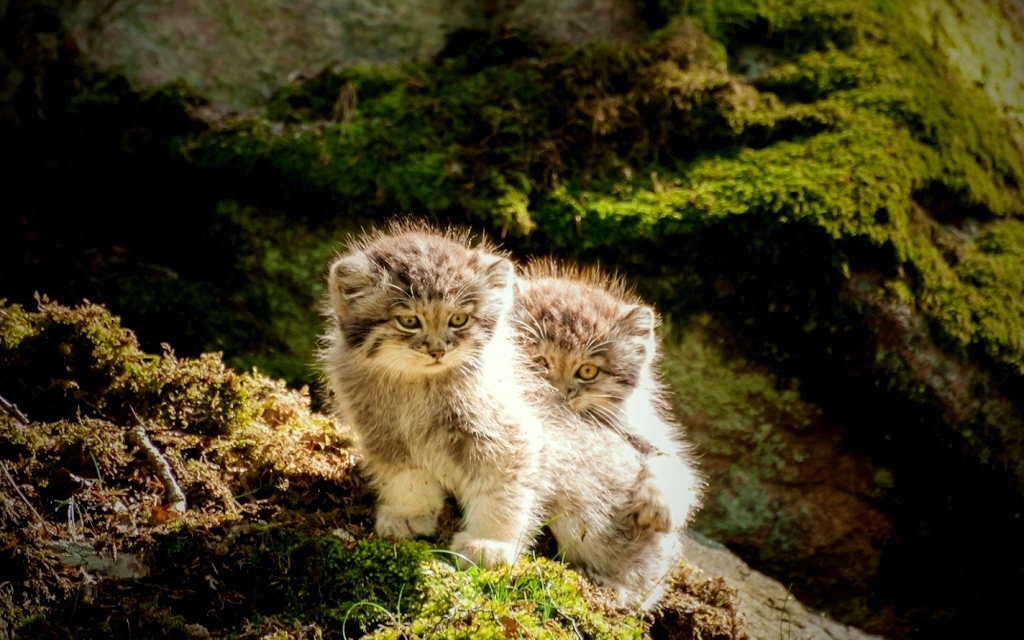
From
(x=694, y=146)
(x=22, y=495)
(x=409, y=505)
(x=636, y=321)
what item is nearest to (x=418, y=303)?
(x=409, y=505)

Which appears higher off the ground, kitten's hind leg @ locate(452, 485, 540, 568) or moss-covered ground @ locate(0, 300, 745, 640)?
kitten's hind leg @ locate(452, 485, 540, 568)

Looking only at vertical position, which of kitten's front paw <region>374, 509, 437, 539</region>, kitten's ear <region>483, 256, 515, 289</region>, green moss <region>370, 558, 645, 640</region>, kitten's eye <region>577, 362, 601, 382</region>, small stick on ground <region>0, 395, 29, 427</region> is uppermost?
kitten's ear <region>483, 256, 515, 289</region>

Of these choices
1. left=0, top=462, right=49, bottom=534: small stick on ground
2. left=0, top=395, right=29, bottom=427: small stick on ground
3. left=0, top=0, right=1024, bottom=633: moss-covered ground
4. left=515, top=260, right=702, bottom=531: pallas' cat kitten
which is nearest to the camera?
left=0, top=462, right=49, bottom=534: small stick on ground

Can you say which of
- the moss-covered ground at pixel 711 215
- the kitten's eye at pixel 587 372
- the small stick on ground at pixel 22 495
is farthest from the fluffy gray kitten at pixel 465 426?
the moss-covered ground at pixel 711 215

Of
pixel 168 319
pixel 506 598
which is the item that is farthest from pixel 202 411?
pixel 506 598

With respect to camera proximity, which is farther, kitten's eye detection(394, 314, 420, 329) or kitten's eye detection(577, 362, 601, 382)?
kitten's eye detection(577, 362, 601, 382)

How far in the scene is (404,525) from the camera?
3936mm

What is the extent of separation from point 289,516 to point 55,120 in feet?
12.8

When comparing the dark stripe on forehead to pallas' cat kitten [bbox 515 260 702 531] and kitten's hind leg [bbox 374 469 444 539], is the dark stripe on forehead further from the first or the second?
kitten's hind leg [bbox 374 469 444 539]

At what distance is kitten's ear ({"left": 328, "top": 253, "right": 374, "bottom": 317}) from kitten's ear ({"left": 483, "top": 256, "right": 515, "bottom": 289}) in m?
0.55

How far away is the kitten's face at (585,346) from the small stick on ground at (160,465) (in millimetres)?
1860

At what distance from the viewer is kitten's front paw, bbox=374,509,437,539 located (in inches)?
154

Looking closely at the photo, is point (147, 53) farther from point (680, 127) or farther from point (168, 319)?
point (680, 127)

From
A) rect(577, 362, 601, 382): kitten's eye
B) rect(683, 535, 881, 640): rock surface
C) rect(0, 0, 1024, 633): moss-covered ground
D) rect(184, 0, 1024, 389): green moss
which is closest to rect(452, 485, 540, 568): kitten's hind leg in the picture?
rect(577, 362, 601, 382): kitten's eye
